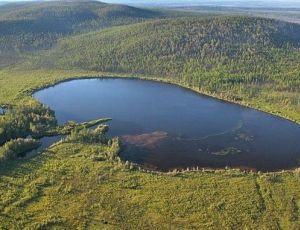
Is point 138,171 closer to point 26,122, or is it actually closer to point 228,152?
point 228,152

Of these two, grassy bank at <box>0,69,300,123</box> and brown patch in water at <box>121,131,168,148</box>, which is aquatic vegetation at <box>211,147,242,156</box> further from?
grassy bank at <box>0,69,300,123</box>

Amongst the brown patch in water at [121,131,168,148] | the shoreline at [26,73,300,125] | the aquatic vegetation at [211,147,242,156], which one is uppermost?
the shoreline at [26,73,300,125]

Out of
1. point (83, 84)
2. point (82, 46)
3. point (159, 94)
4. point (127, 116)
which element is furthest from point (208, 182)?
point (82, 46)

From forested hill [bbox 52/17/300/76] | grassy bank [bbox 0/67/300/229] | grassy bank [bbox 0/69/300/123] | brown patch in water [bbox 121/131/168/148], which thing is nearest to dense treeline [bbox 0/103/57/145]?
grassy bank [bbox 0/67/300/229]

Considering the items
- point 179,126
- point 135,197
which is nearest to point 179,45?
point 179,126

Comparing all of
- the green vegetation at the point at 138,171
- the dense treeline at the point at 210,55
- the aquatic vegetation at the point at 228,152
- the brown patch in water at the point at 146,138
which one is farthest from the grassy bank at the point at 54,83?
→ the brown patch in water at the point at 146,138

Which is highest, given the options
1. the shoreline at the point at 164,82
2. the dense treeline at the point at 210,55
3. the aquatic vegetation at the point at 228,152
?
the dense treeline at the point at 210,55

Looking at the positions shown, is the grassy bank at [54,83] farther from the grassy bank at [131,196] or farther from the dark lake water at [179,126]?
the grassy bank at [131,196]
